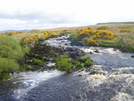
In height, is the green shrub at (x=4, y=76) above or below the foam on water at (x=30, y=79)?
above

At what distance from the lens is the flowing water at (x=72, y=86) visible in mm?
20078

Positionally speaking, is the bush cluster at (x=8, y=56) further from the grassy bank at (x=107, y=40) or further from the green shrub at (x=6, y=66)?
the grassy bank at (x=107, y=40)

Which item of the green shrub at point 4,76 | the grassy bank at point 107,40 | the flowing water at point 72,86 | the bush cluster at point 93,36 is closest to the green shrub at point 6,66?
the green shrub at point 4,76

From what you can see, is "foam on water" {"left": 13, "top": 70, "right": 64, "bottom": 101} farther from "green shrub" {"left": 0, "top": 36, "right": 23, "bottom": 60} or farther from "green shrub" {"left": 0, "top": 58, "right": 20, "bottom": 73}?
"green shrub" {"left": 0, "top": 36, "right": 23, "bottom": 60}

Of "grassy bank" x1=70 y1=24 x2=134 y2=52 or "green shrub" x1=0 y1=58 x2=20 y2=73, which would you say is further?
"grassy bank" x1=70 y1=24 x2=134 y2=52

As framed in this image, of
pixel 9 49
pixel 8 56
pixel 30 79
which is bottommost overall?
pixel 30 79

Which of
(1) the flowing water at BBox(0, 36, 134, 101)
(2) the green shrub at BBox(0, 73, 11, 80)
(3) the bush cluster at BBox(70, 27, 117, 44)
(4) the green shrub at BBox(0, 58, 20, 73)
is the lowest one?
(1) the flowing water at BBox(0, 36, 134, 101)

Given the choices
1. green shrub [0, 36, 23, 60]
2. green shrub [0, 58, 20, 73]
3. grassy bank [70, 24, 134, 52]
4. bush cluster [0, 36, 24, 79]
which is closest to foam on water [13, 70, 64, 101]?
green shrub [0, 58, 20, 73]

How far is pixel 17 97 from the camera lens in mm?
20625

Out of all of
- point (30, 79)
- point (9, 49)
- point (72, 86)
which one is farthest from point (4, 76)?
point (72, 86)

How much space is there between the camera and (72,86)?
77.3 ft

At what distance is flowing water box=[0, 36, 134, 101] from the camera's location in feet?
65.9

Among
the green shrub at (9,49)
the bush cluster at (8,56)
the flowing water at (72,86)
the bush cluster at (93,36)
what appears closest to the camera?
the flowing water at (72,86)

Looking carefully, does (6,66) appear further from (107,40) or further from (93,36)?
(93,36)
